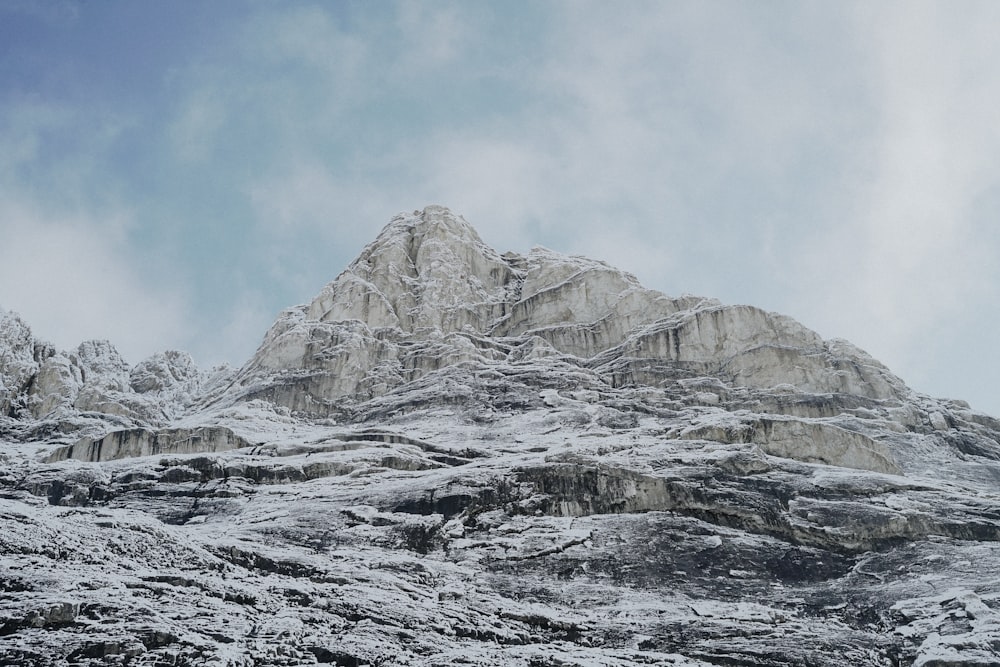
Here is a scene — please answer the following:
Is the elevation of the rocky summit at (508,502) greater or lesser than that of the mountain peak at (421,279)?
lesser

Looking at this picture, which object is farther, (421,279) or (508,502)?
(421,279)

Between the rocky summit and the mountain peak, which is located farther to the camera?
the mountain peak

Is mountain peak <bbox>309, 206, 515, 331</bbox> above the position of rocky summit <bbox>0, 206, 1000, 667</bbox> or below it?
above

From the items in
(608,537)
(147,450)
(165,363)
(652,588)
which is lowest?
(652,588)

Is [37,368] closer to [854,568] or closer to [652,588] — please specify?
[652,588]

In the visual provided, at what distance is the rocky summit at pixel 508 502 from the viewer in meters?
34.1

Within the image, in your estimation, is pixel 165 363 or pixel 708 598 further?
pixel 165 363

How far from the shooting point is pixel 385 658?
3200 cm

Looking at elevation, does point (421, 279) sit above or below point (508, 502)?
above

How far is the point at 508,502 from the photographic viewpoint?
164 ft

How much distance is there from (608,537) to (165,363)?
81132mm

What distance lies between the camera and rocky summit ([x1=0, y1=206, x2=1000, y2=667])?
3406 centimetres

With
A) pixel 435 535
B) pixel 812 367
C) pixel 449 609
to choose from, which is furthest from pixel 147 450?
pixel 812 367

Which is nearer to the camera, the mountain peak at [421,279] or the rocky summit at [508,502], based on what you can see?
the rocky summit at [508,502]
